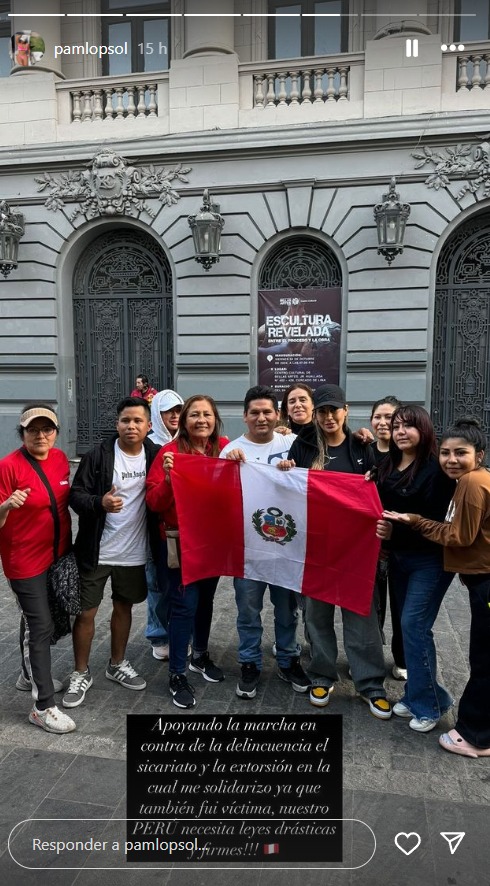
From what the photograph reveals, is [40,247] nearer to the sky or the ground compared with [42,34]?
nearer to the ground

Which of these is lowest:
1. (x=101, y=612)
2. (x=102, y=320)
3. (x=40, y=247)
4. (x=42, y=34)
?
(x=101, y=612)

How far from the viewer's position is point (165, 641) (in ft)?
16.1

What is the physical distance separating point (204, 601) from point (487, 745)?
2042 mm

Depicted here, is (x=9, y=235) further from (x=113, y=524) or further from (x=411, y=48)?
(x=113, y=524)

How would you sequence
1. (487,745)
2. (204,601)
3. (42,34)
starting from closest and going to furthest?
(487,745) < (204,601) < (42,34)

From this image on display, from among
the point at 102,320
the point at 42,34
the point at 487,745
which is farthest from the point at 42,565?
the point at 42,34

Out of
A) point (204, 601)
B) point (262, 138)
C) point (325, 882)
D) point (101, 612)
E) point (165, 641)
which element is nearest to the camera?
point (325, 882)

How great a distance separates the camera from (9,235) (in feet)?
40.3

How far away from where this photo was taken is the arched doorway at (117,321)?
12.7 meters

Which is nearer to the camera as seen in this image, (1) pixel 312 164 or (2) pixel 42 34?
(1) pixel 312 164

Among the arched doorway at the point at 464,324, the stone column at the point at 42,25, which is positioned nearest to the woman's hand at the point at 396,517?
the arched doorway at the point at 464,324

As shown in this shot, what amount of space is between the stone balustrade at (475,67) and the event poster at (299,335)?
162 inches

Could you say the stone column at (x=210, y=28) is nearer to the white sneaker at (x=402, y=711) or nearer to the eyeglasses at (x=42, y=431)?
the eyeglasses at (x=42, y=431)

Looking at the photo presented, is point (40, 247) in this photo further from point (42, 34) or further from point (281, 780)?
point (281, 780)
